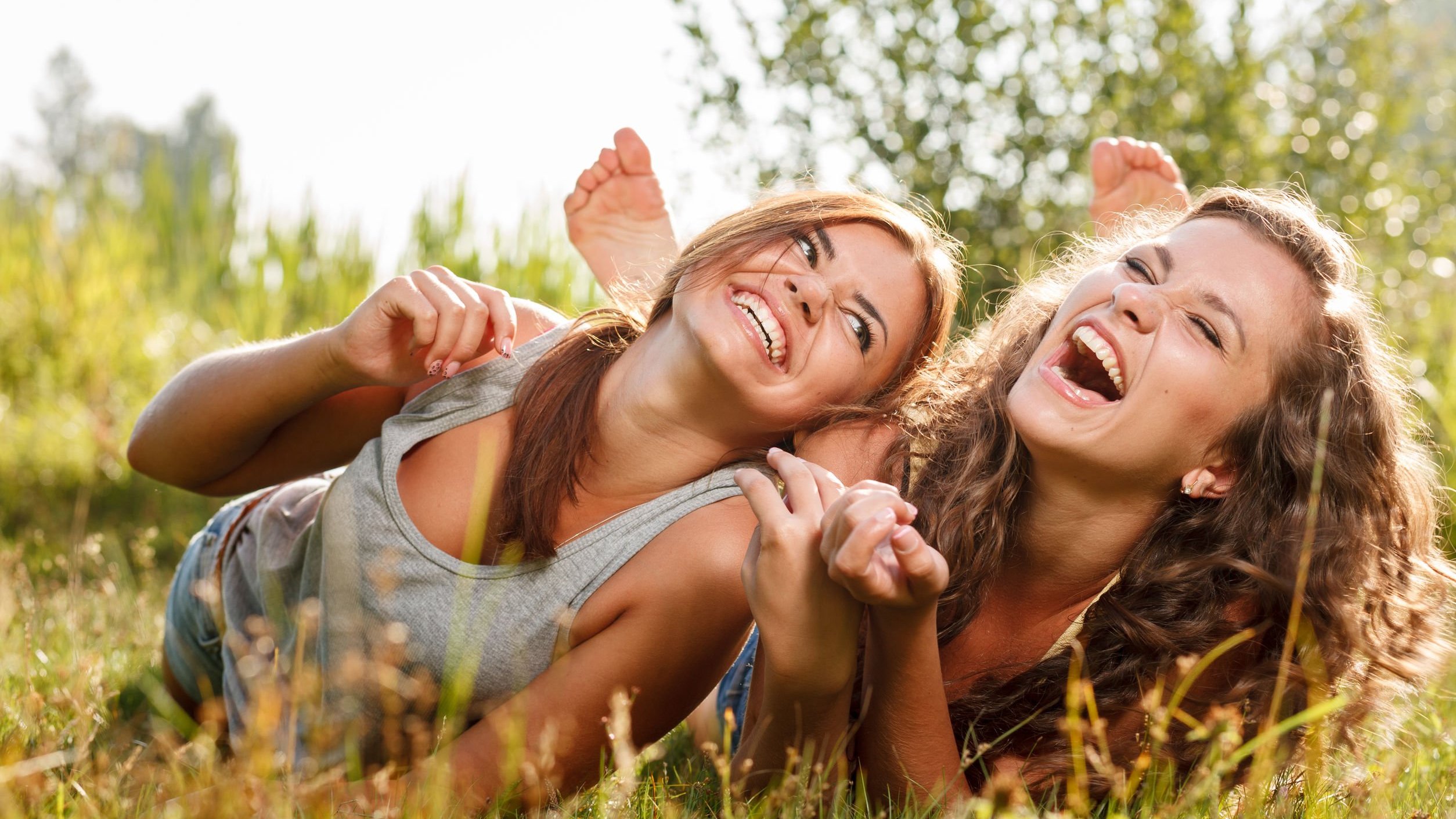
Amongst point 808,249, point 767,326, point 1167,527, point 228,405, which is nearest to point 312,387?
point 228,405

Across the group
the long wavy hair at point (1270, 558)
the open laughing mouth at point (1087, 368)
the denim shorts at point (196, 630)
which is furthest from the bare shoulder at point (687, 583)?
the denim shorts at point (196, 630)

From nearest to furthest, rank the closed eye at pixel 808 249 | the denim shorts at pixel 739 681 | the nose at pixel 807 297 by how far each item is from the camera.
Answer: the nose at pixel 807 297 → the closed eye at pixel 808 249 → the denim shorts at pixel 739 681

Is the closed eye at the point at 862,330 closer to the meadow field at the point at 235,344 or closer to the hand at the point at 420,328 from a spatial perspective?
the hand at the point at 420,328

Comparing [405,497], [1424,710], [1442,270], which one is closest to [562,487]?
[405,497]

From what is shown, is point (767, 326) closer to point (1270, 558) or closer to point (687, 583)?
point (687, 583)

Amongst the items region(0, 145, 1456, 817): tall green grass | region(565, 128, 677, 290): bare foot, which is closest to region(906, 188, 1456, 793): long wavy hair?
region(0, 145, 1456, 817): tall green grass

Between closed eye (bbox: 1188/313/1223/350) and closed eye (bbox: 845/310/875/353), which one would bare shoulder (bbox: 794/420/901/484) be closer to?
closed eye (bbox: 845/310/875/353)

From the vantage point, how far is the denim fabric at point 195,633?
300cm

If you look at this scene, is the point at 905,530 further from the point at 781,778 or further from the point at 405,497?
the point at 405,497

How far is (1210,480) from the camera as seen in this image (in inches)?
97.9

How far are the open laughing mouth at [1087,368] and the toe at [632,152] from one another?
4.92 ft

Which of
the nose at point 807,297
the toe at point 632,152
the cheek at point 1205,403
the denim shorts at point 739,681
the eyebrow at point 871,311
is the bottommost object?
the denim shorts at point 739,681

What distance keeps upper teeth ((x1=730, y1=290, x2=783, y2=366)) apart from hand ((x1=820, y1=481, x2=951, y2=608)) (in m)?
0.73

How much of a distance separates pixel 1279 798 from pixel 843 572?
1075mm
